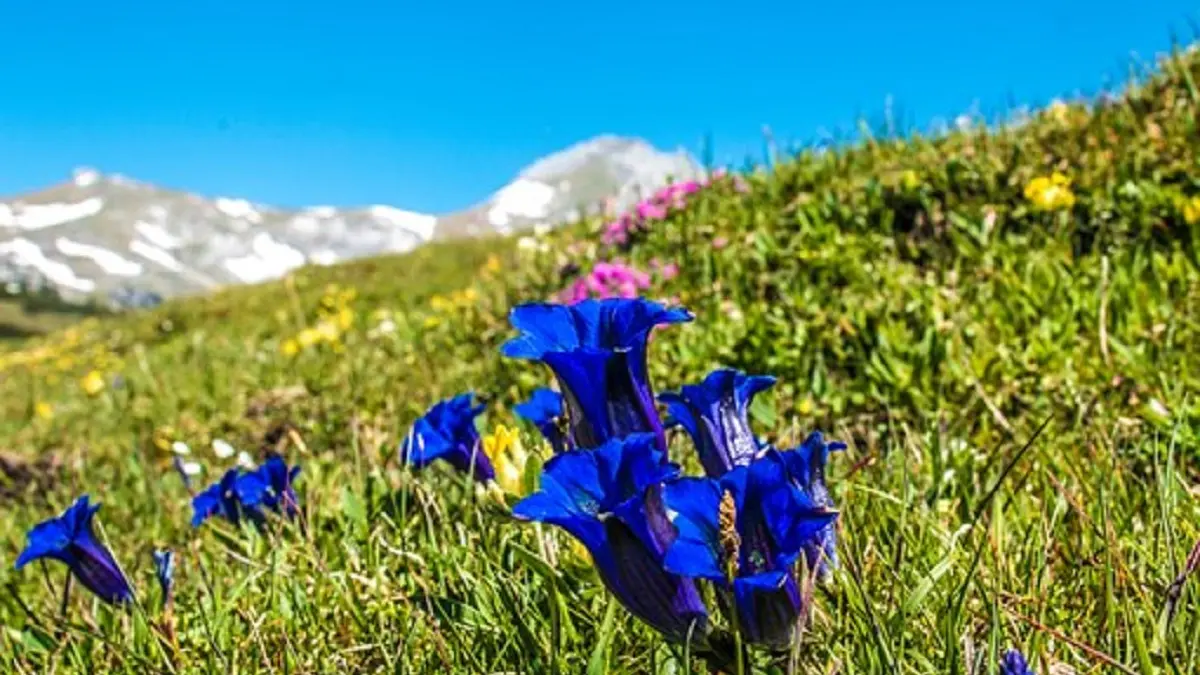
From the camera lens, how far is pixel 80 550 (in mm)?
2557

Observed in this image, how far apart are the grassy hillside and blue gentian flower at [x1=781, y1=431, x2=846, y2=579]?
0.10 m

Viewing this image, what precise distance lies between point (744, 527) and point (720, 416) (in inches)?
14.1

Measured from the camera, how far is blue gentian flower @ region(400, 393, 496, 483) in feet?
7.84

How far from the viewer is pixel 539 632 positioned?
212 centimetres

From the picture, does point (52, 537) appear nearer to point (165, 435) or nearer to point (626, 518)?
point (626, 518)

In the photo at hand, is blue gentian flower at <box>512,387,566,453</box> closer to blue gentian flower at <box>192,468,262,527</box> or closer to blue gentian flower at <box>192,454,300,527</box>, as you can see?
blue gentian flower at <box>192,454,300,527</box>

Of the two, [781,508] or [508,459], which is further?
[508,459]

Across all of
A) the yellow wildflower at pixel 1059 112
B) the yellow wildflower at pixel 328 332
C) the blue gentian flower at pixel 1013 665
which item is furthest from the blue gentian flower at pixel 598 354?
the yellow wildflower at pixel 328 332

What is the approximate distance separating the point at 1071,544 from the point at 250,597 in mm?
1943

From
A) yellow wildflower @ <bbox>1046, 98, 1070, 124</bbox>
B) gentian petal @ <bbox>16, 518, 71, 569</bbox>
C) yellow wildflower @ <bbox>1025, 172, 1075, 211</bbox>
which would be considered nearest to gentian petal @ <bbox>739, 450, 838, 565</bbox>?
gentian petal @ <bbox>16, 518, 71, 569</bbox>

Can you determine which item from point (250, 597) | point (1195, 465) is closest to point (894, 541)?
point (1195, 465)

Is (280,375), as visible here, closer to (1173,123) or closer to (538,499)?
(1173,123)

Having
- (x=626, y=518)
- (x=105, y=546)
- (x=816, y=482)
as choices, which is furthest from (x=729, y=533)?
(x=105, y=546)

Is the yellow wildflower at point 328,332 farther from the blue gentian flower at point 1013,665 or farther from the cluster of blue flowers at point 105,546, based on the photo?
the blue gentian flower at point 1013,665
